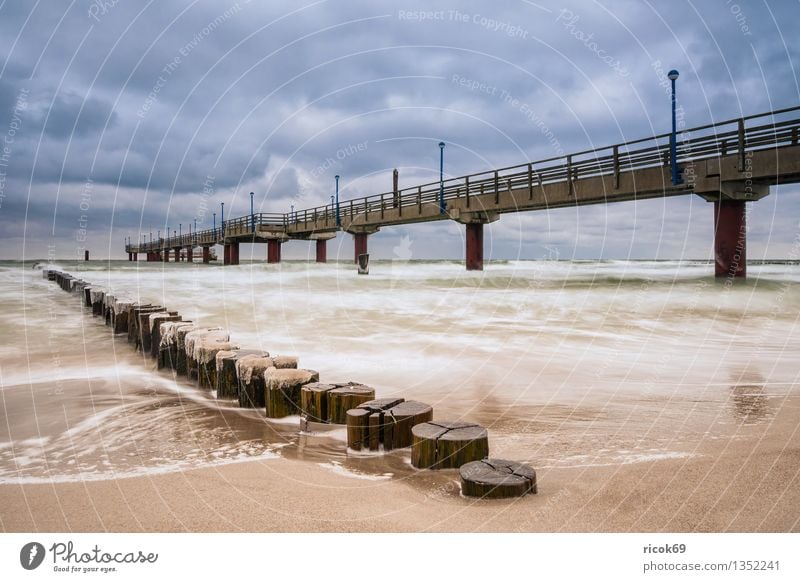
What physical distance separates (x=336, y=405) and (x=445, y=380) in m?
2.65

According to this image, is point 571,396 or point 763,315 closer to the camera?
point 571,396

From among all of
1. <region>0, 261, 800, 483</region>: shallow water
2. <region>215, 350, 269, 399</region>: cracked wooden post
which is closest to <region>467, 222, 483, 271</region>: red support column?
<region>0, 261, 800, 483</region>: shallow water

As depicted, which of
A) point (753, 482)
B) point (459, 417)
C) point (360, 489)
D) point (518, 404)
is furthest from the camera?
point (518, 404)

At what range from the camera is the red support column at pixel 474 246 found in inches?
1176

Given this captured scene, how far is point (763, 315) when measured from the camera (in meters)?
13.4

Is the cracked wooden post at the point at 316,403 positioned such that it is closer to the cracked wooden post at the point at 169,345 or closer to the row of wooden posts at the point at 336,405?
the row of wooden posts at the point at 336,405

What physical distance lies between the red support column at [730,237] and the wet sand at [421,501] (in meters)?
17.3

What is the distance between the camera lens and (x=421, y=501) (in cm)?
307

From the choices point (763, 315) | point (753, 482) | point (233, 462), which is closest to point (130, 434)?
point (233, 462)

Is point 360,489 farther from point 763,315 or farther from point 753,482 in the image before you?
point 763,315
